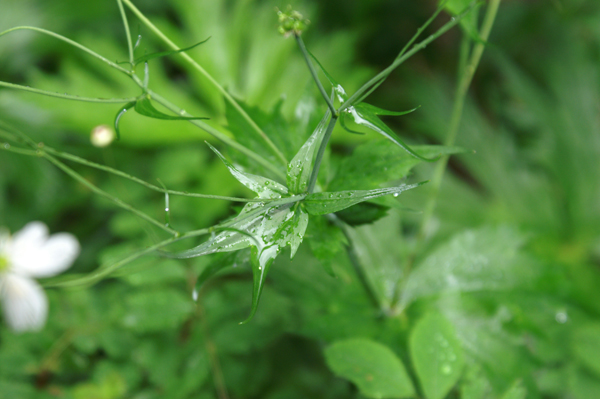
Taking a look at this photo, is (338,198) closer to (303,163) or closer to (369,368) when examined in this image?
(303,163)

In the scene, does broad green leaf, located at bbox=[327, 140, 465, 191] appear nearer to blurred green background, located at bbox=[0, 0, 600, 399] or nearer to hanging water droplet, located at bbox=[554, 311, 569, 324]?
blurred green background, located at bbox=[0, 0, 600, 399]

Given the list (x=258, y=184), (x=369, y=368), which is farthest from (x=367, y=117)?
(x=369, y=368)

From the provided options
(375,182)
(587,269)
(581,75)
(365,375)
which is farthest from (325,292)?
(581,75)

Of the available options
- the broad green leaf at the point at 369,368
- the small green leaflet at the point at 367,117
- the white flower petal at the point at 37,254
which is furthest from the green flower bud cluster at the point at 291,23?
the white flower petal at the point at 37,254

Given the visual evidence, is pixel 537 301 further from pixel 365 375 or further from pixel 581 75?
pixel 581 75

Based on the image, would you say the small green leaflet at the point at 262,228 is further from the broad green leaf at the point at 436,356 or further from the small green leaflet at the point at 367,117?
the broad green leaf at the point at 436,356
